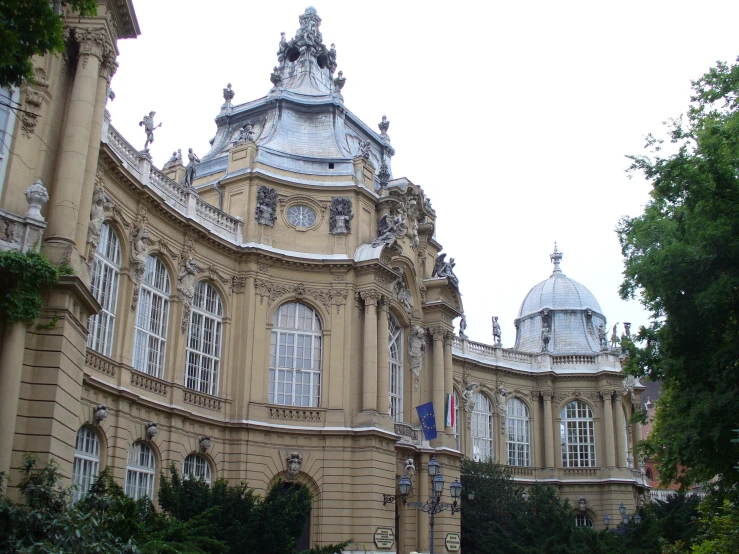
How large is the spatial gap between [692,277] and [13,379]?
631 inches

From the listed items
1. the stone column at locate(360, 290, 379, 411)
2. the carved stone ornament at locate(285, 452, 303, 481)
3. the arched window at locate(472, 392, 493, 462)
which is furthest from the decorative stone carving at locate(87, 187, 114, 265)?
the arched window at locate(472, 392, 493, 462)

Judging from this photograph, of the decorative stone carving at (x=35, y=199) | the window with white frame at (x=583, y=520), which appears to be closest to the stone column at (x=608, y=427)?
the window with white frame at (x=583, y=520)

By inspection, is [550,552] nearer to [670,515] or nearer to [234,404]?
[670,515]

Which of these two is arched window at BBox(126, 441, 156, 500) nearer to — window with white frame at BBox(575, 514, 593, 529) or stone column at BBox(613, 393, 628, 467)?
window with white frame at BBox(575, 514, 593, 529)

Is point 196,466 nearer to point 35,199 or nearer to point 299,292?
point 299,292

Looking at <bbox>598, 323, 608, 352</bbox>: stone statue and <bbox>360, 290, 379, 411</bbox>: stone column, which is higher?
<bbox>598, 323, 608, 352</bbox>: stone statue

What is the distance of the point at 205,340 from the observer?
29219mm

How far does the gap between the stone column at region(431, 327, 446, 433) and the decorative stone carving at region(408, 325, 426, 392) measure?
2.80 feet

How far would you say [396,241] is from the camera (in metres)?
33.0

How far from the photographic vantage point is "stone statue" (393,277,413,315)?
111 ft

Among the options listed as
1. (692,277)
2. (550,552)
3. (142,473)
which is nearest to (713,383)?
(692,277)

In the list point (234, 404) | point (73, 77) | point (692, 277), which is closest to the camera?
point (73, 77)

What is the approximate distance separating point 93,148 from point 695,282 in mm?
14878

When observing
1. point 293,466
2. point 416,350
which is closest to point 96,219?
point 293,466
